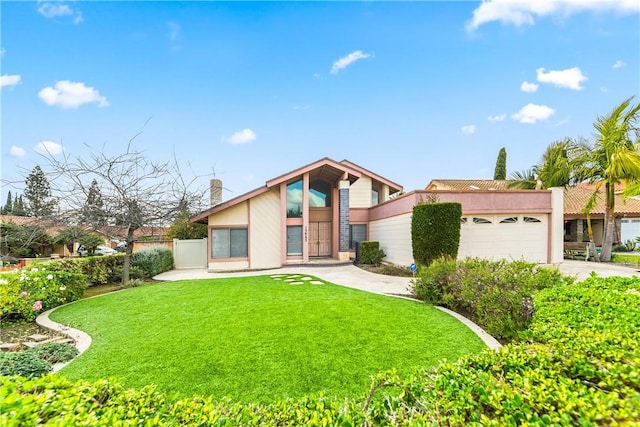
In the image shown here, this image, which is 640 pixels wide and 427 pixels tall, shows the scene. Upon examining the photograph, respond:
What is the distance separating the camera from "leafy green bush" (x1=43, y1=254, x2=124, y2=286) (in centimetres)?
917

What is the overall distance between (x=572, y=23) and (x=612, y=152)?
8426 millimetres

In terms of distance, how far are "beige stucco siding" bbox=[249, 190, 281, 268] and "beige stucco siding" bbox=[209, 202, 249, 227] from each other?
335mm

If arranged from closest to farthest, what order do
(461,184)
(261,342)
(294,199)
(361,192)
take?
(261,342), (294,199), (361,192), (461,184)

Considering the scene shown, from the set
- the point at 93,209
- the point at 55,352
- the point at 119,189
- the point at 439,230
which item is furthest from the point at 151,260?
the point at 439,230

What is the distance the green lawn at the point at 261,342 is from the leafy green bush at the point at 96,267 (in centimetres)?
191

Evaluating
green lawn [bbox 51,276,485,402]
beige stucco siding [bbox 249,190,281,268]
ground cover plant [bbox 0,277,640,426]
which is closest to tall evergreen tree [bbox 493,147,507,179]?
→ beige stucco siding [bbox 249,190,281,268]

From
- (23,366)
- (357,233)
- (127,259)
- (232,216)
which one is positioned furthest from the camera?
(357,233)

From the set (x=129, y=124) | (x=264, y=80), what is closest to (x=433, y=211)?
(x=264, y=80)

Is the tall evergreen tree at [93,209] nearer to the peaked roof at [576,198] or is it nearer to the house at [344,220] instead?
the house at [344,220]

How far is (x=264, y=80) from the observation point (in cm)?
1452

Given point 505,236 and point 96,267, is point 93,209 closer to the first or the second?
point 96,267

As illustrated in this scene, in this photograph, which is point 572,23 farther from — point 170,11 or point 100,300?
point 100,300

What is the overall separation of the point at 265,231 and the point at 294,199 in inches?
99.7

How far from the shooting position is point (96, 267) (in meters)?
11.3
